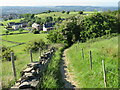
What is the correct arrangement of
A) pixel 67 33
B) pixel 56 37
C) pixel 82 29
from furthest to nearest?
pixel 82 29 → pixel 56 37 → pixel 67 33

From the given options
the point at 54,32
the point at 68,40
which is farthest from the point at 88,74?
the point at 54,32

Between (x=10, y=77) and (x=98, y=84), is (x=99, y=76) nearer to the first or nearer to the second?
(x=98, y=84)

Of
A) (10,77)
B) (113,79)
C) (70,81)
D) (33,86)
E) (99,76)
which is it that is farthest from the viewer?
(70,81)

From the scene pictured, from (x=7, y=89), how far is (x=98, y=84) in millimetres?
4235

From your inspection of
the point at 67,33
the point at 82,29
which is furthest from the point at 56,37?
the point at 82,29

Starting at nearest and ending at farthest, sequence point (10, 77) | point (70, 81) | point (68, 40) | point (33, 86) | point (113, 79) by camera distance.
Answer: point (33, 86)
point (10, 77)
point (113, 79)
point (70, 81)
point (68, 40)

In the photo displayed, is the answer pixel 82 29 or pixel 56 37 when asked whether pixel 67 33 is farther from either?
pixel 82 29

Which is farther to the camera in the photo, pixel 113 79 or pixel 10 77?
pixel 113 79

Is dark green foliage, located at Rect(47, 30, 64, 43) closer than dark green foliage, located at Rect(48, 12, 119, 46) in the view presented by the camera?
Yes

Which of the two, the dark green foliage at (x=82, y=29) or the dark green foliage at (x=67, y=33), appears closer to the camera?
the dark green foliage at (x=67, y=33)

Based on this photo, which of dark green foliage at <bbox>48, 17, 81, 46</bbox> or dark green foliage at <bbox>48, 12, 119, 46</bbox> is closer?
dark green foliage at <bbox>48, 17, 81, 46</bbox>

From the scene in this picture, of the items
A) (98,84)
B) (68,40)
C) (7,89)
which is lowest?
(68,40)

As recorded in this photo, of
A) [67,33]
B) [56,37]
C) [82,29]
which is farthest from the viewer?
[82,29]

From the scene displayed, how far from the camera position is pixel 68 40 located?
3362 cm
